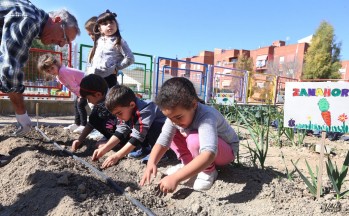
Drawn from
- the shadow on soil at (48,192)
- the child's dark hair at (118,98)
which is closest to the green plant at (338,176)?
the shadow on soil at (48,192)

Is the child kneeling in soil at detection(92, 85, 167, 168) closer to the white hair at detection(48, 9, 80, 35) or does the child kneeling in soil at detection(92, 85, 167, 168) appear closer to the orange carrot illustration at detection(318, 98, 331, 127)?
the white hair at detection(48, 9, 80, 35)

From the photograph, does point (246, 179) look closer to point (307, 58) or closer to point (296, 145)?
point (296, 145)

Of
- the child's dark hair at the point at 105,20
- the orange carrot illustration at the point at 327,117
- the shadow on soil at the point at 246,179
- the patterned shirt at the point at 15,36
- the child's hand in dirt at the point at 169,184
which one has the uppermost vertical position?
the child's dark hair at the point at 105,20

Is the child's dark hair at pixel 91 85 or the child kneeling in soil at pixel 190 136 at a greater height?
the child's dark hair at pixel 91 85

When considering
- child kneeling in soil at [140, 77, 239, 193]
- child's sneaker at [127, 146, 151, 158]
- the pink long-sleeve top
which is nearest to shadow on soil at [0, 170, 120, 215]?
child kneeling in soil at [140, 77, 239, 193]

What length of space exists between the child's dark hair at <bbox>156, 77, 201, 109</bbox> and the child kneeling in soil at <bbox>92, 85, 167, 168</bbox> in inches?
22.4

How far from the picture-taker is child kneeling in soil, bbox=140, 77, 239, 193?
1.57m

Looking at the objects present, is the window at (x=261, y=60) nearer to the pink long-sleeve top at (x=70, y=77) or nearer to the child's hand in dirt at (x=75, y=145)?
the pink long-sleeve top at (x=70, y=77)

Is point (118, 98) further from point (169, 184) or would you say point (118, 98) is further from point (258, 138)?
point (258, 138)

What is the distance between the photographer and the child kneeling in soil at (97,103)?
277cm

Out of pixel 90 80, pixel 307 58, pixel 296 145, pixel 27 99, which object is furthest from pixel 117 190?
pixel 307 58

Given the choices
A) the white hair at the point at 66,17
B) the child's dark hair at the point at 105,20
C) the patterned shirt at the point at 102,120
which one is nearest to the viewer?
the white hair at the point at 66,17

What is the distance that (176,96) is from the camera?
1.71 m

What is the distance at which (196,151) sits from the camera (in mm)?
1897
